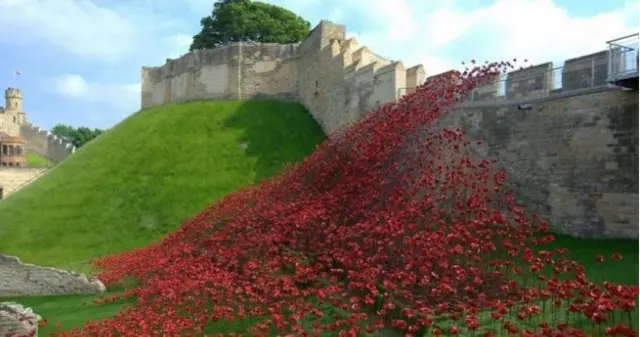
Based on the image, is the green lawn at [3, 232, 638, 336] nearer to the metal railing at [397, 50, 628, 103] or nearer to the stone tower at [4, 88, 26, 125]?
the metal railing at [397, 50, 628, 103]

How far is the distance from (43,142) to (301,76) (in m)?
58.9

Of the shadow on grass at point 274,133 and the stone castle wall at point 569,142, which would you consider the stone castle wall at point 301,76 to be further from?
the stone castle wall at point 569,142

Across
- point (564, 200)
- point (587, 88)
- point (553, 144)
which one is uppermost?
point (587, 88)

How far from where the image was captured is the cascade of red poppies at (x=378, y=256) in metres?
8.52

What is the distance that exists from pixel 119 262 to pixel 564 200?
14.5 m

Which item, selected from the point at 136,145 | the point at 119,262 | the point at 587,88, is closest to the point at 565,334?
the point at 587,88

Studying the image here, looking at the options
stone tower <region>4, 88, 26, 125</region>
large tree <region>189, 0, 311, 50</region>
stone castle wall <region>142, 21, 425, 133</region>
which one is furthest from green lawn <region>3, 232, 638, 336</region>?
stone tower <region>4, 88, 26, 125</region>

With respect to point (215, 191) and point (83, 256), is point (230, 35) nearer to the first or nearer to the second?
point (215, 191)

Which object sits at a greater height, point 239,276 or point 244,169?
point 244,169

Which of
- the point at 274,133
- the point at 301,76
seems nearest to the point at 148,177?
the point at 274,133

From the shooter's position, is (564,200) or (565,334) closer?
(565,334)

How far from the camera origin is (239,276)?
13047mm

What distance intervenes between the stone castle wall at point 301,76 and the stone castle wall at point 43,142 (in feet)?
119

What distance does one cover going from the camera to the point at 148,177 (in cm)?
2909
